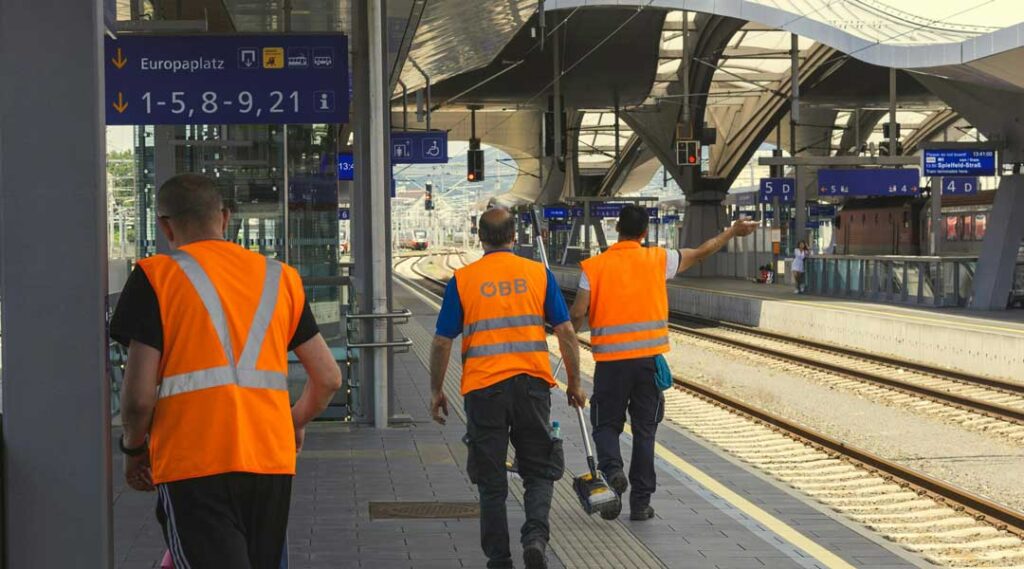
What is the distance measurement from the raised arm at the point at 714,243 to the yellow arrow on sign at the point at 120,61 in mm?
5275

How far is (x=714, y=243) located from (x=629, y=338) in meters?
0.79

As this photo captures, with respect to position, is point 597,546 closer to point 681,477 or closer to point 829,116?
point 681,477

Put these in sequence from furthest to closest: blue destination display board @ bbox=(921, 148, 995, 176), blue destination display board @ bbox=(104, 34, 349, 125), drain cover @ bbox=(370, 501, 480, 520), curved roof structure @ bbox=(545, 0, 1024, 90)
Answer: blue destination display board @ bbox=(921, 148, 995, 176) → curved roof structure @ bbox=(545, 0, 1024, 90) → blue destination display board @ bbox=(104, 34, 349, 125) → drain cover @ bbox=(370, 501, 480, 520)

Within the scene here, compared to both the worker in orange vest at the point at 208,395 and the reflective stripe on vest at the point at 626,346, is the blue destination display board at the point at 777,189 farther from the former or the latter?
the worker in orange vest at the point at 208,395

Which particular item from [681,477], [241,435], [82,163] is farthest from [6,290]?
[681,477]

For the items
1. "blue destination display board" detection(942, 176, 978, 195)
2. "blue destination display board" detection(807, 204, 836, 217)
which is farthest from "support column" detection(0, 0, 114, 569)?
"blue destination display board" detection(807, 204, 836, 217)

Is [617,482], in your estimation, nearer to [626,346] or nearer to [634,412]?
[634,412]

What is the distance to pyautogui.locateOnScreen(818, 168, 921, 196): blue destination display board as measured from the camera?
137ft

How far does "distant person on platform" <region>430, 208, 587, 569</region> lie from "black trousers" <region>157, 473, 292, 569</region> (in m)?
2.45

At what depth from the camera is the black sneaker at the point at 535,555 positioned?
660 centimetres

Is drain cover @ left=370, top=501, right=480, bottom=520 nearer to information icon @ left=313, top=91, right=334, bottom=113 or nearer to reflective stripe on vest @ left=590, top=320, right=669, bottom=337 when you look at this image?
reflective stripe on vest @ left=590, top=320, right=669, bottom=337

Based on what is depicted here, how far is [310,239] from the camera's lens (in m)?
19.2

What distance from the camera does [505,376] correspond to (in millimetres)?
6707

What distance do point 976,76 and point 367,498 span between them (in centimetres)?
2006
